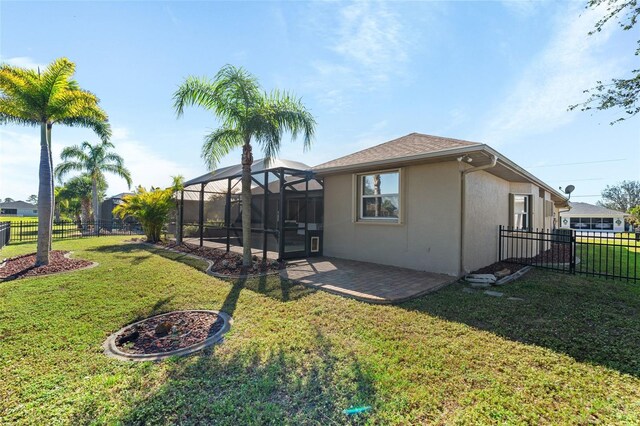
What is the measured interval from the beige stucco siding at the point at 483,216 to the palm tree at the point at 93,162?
24.9 meters

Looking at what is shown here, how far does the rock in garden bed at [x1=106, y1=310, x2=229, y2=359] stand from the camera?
3373mm

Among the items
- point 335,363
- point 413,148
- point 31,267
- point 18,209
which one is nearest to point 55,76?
point 31,267

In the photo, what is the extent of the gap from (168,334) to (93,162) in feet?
80.8

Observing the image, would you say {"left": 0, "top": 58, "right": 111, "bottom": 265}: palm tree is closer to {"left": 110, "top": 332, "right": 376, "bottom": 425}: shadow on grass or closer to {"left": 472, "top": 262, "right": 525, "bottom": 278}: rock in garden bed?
{"left": 110, "top": 332, "right": 376, "bottom": 425}: shadow on grass

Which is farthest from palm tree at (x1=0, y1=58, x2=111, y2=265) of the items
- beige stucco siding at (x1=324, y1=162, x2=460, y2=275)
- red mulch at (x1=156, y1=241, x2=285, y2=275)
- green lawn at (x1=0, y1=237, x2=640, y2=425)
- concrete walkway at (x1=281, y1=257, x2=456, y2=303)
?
beige stucco siding at (x1=324, y1=162, x2=460, y2=275)

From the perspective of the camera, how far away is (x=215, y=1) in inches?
289

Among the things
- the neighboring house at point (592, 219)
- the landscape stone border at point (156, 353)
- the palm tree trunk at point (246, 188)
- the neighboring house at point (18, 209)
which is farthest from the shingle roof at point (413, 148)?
the neighboring house at point (18, 209)

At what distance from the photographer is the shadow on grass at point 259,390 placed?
223 centimetres

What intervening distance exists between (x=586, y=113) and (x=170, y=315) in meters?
11.7

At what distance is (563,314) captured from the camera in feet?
14.8

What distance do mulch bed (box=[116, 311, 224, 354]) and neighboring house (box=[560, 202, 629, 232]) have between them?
48699 mm

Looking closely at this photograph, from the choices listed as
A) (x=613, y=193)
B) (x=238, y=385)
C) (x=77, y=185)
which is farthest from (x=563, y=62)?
(x=613, y=193)

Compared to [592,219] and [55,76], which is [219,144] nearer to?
[55,76]

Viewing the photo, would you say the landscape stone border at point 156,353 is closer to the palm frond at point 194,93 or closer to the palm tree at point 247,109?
the palm tree at point 247,109
